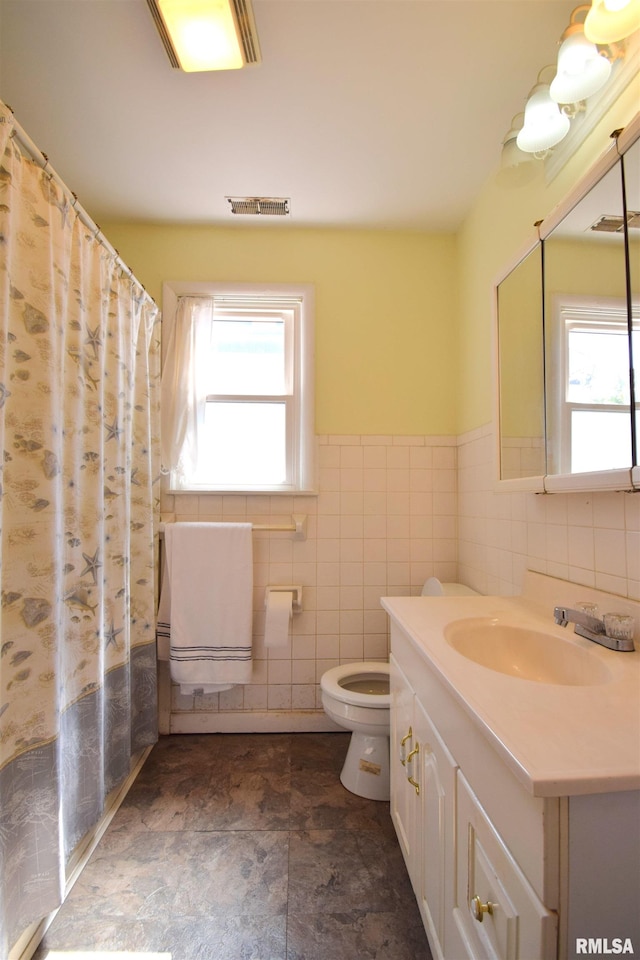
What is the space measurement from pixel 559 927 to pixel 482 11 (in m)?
1.91

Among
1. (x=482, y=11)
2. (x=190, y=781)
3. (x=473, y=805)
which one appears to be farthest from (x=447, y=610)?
(x=482, y=11)

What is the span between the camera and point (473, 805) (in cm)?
69

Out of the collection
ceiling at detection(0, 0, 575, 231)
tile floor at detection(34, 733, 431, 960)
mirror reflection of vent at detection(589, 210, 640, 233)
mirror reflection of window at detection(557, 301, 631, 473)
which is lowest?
tile floor at detection(34, 733, 431, 960)

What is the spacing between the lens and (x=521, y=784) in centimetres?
52

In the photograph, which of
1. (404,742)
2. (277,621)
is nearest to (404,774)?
(404,742)

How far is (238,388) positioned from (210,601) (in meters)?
1.05

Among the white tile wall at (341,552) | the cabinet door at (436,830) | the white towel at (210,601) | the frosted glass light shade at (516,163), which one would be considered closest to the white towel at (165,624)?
the white towel at (210,601)

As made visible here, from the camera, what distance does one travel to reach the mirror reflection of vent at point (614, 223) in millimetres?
829

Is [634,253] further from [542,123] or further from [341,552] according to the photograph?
[341,552]

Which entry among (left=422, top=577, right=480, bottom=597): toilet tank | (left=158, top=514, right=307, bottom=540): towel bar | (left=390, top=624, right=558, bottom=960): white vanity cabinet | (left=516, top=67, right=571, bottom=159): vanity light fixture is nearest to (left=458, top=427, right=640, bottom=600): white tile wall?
(left=422, top=577, right=480, bottom=597): toilet tank

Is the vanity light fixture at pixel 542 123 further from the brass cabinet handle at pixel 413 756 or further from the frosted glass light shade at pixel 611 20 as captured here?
the brass cabinet handle at pixel 413 756

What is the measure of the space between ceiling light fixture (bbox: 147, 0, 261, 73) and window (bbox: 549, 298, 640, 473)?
111 centimetres

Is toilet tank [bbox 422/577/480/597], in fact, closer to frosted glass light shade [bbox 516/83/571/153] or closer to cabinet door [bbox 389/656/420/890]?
cabinet door [bbox 389/656/420/890]

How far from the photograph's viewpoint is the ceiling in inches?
43.7
